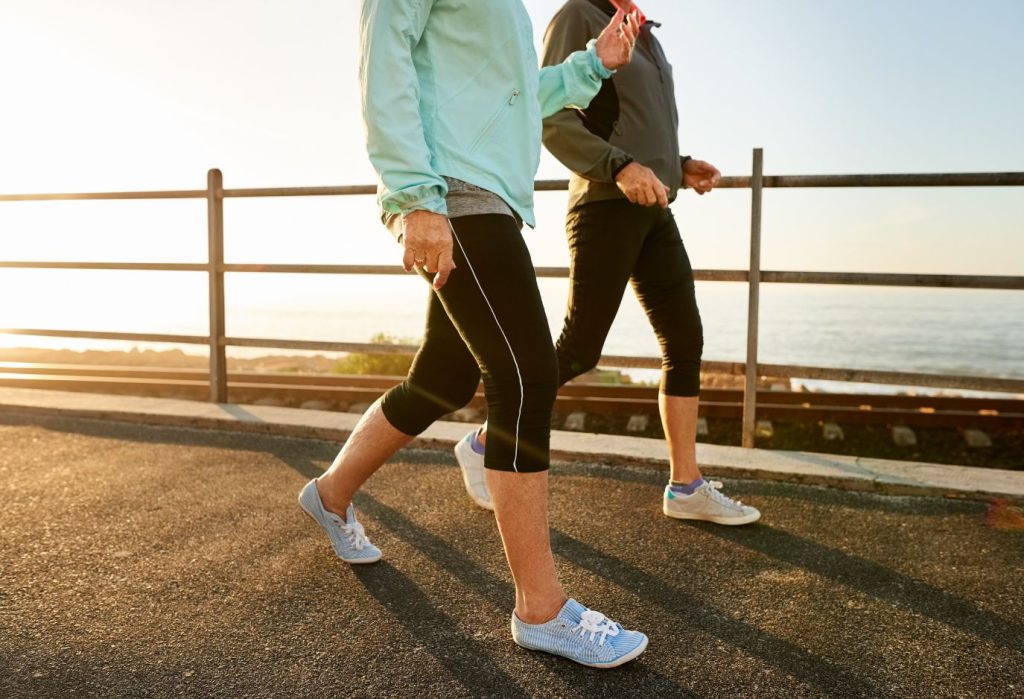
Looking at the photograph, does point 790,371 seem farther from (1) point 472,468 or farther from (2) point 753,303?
(1) point 472,468

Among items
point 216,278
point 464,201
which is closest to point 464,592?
point 464,201

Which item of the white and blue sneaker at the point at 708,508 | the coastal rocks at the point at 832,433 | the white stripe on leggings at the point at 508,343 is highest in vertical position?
the white stripe on leggings at the point at 508,343

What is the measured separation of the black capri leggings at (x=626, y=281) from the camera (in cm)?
276

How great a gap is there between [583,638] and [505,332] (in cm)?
72

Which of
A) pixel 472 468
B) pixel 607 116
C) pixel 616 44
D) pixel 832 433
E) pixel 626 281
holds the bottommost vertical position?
pixel 832 433

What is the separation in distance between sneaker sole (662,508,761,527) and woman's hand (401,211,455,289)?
5.29ft

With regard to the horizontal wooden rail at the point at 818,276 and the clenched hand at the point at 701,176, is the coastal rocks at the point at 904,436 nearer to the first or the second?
the horizontal wooden rail at the point at 818,276

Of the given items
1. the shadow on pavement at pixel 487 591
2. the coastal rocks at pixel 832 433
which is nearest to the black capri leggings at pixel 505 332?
the shadow on pavement at pixel 487 591

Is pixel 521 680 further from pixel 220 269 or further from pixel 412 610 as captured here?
pixel 220 269

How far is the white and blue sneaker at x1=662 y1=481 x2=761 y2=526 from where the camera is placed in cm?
301

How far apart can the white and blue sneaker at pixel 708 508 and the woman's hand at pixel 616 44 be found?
149cm

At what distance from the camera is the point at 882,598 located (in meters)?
2.42

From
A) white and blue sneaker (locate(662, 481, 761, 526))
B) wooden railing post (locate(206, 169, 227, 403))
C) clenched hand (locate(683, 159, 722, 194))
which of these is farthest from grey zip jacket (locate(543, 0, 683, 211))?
wooden railing post (locate(206, 169, 227, 403))

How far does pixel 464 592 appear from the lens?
7.93ft
